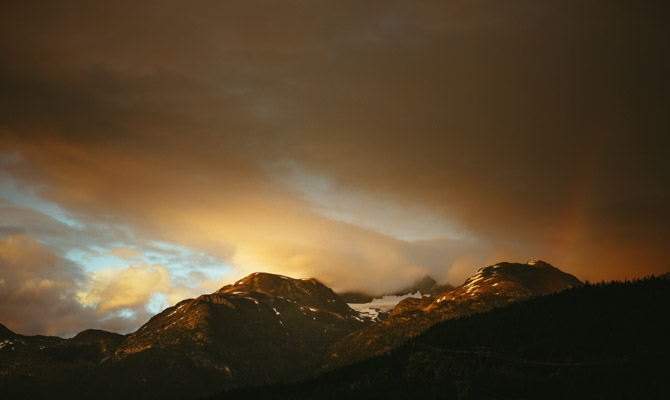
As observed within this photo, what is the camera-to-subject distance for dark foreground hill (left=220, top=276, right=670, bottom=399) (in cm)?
10250

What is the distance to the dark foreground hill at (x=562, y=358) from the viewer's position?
102500 mm

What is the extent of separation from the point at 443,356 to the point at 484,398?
70.9 metres

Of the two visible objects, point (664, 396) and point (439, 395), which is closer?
point (664, 396)

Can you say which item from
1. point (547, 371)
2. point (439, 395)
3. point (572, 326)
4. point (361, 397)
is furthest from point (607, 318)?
point (361, 397)

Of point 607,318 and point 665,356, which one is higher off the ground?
point 607,318

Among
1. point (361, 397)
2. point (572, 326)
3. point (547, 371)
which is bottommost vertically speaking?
point (361, 397)

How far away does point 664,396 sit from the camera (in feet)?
290

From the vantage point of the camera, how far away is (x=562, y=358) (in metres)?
146

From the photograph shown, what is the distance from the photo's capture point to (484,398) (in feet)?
362

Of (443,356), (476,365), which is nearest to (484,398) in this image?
(476,365)

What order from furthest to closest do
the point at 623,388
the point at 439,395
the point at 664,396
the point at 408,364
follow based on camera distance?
the point at 408,364 → the point at 439,395 → the point at 623,388 → the point at 664,396

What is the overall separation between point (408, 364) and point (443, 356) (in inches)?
750

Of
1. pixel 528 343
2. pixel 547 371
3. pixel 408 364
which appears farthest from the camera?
pixel 408 364

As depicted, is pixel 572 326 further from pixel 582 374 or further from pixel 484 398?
pixel 484 398
